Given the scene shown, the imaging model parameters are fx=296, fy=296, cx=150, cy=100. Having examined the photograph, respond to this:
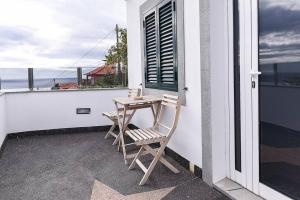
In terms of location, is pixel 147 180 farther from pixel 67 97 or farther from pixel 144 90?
→ pixel 67 97

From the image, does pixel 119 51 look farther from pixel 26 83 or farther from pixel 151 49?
pixel 151 49

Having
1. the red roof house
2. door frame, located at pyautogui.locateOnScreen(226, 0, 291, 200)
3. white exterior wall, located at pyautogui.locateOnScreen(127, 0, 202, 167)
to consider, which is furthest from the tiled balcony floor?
the red roof house

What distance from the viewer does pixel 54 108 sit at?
6000 mm

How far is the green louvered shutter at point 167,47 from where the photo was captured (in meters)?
3.90

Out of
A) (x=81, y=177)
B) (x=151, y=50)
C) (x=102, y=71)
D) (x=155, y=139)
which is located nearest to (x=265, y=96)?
(x=155, y=139)

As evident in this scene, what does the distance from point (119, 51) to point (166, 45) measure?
5.07 meters

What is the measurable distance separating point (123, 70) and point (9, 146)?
3378 mm

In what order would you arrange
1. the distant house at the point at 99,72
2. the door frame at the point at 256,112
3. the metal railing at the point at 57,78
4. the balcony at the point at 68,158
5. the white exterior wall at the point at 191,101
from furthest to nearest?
the distant house at the point at 99,72 < the metal railing at the point at 57,78 < the white exterior wall at the point at 191,101 < the balcony at the point at 68,158 < the door frame at the point at 256,112

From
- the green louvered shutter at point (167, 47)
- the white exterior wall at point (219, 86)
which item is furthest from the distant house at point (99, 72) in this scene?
the white exterior wall at point (219, 86)

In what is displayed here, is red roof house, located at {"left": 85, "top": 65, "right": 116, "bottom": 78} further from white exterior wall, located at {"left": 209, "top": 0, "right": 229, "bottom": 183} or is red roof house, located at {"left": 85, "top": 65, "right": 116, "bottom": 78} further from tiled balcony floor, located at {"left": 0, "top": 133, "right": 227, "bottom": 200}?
white exterior wall, located at {"left": 209, "top": 0, "right": 229, "bottom": 183}

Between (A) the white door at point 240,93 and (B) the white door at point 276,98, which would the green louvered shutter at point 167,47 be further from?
(B) the white door at point 276,98

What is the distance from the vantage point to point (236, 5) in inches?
113

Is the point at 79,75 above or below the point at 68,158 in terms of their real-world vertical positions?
above

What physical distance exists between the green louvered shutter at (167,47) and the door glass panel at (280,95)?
1.47 m
